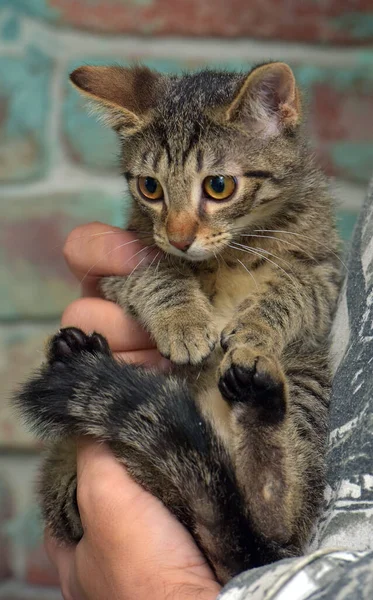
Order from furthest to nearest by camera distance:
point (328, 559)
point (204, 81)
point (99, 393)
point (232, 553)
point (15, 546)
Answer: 1. point (15, 546)
2. point (204, 81)
3. point (99, 393)
4. point (232, 553)
5. point (328, 559)

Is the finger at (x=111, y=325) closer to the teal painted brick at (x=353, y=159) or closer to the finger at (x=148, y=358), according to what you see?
A: the finger at (x=148, y=358)

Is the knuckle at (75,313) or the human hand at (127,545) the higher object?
the knuckle at (75,313)

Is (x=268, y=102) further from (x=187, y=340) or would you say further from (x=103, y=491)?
(x=103, y=491)

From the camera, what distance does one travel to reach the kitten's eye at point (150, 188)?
1133mm

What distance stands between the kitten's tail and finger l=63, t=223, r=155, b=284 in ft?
0.78

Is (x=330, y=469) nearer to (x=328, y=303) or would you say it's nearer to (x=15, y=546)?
(x=328, y=303)

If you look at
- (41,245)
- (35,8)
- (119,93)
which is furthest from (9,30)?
(119,93)

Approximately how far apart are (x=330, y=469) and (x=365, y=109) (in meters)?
1.10

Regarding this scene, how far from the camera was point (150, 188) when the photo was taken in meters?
1.15

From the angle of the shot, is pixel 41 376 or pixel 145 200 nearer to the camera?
pixel 41 376

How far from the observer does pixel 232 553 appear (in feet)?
2.63

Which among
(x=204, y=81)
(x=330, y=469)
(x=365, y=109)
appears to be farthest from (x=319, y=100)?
(x=330, y=469)

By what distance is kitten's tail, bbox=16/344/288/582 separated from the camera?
82 cm

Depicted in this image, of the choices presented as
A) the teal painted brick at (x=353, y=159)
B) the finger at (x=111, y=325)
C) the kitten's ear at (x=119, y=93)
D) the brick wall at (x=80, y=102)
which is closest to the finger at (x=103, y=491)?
the finger at (x=111, y=325)
